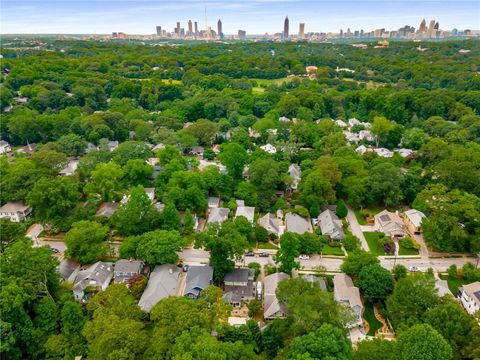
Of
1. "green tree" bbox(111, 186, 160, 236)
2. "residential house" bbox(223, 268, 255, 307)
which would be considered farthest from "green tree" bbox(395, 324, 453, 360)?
"green tree" bbox(111, 186, 160, 236)

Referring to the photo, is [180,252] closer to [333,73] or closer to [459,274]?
[459,274]

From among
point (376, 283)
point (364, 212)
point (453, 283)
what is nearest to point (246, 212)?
point (364, 212)

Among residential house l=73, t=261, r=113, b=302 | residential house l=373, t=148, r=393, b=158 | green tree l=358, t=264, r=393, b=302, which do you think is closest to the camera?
green tree l=358, t=264, r=393, b=302

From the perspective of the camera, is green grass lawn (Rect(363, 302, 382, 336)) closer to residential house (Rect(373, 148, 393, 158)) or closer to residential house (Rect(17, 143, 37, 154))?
residential house (Rect(373, 148, 393, 158))

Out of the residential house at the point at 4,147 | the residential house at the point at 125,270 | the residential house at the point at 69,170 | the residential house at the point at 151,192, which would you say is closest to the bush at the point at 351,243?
the residential house at the point at 125,270

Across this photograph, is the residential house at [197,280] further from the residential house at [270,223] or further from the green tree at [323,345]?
the green tree at [323,345]

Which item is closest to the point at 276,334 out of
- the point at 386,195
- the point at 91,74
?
the point at 386,195
